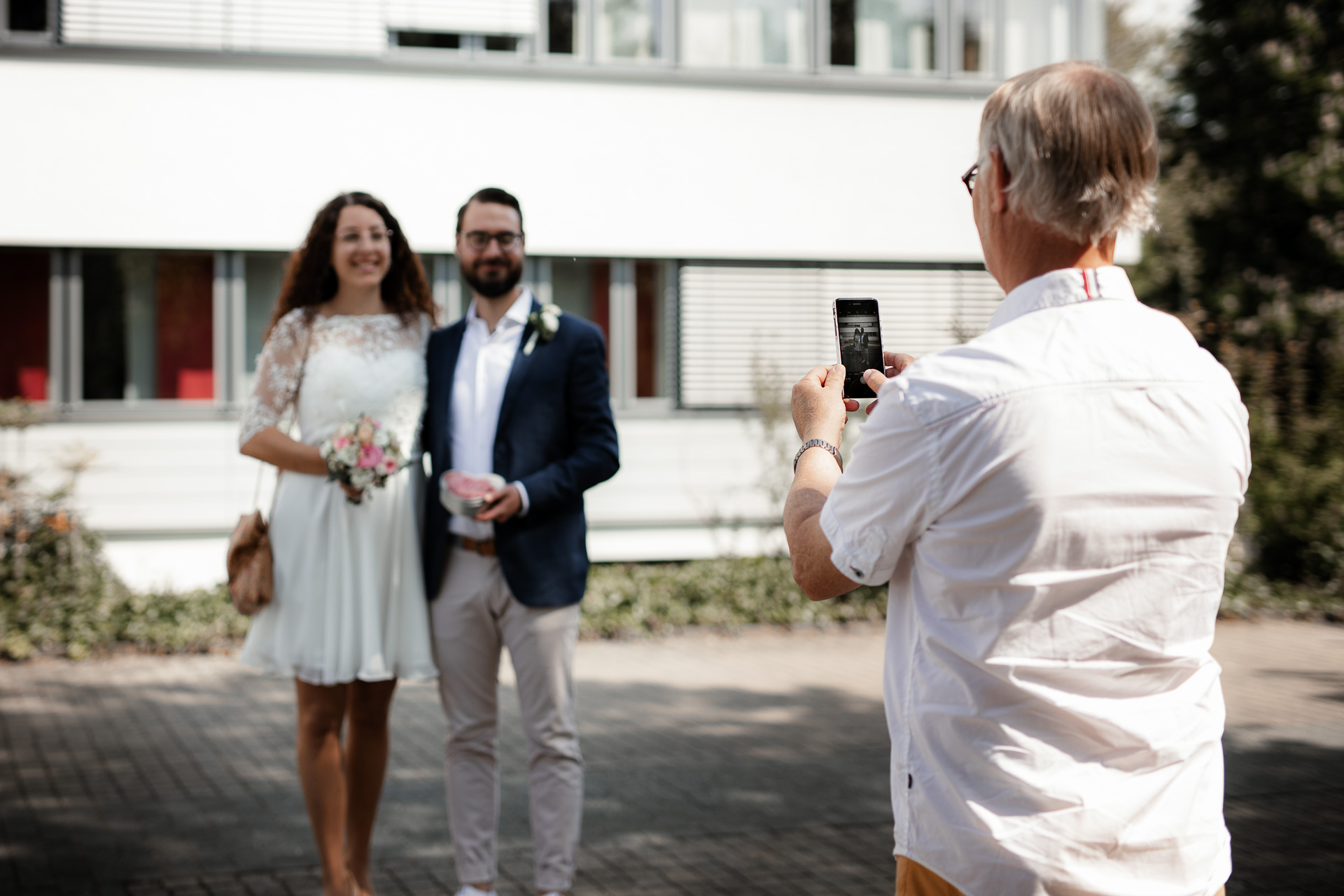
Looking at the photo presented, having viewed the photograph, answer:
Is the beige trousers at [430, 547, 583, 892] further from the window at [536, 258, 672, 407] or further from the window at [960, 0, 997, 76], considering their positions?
the window at [960, 0, 997, 76]

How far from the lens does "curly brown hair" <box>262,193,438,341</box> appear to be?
441 centimetres

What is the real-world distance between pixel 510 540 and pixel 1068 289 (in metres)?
2.70

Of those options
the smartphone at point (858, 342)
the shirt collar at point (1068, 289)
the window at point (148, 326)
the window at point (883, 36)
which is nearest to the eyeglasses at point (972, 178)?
the shirt collar at point (1068, 289)

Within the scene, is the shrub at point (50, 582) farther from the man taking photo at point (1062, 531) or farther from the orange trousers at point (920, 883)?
the man taking photo at point (1062, 531)

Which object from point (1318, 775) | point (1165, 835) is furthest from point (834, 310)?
Answer: point (1318, 775)

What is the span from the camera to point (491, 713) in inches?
168

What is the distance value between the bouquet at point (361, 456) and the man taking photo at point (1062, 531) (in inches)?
102

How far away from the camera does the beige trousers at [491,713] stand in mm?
4184

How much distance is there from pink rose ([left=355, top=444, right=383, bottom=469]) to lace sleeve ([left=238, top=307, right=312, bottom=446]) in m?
0.42

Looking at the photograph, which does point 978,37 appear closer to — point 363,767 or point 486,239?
point 486,239

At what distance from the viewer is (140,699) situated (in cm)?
767

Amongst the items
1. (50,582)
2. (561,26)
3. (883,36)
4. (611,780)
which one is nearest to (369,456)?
(611,780)

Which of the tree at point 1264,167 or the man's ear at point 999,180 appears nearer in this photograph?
the man's ear at point 999,180

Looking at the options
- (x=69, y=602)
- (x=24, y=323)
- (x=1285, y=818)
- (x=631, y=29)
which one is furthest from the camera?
(x=631, y=29)
